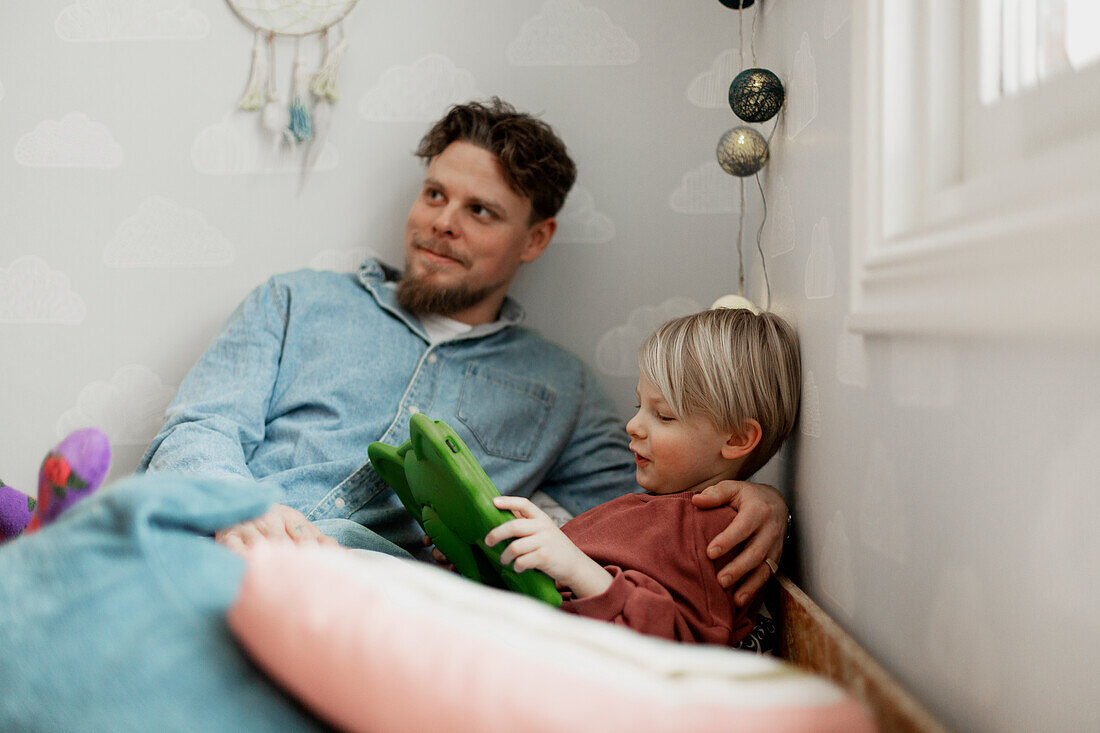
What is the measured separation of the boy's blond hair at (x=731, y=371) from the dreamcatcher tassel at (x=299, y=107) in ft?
3.09

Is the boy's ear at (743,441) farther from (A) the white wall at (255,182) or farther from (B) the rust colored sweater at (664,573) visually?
(A) the white wall at (255,182)

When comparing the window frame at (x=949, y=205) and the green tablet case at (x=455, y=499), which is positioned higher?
the window frame at (x=949, y=205)

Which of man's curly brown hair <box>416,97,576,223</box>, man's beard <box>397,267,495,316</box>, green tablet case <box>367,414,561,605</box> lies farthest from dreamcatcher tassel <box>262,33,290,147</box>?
green tablet case <box>367,414,561,605</box>

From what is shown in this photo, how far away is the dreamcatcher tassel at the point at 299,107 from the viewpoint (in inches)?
64.1

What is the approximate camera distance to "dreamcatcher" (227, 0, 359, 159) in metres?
1.65

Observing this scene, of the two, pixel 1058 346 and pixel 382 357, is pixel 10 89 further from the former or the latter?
pixel 1058 346

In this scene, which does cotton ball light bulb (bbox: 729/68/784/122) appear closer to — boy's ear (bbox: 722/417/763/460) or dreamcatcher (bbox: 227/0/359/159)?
boy's ear (bbox: 722/417/763/460)

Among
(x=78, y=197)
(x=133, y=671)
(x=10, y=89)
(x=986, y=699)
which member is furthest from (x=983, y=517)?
(x=10, y=89)

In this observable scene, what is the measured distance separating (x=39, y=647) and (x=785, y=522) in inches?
34.3

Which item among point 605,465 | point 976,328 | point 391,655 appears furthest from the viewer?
point 605,465

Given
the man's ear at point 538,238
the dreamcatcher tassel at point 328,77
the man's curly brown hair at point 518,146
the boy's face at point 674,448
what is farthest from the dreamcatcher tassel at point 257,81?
the boy's face at point 674,448

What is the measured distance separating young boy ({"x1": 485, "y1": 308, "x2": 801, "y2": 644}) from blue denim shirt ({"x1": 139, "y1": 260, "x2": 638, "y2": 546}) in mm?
338

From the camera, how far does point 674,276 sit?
5.43ft

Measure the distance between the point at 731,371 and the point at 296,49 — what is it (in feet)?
3.92
